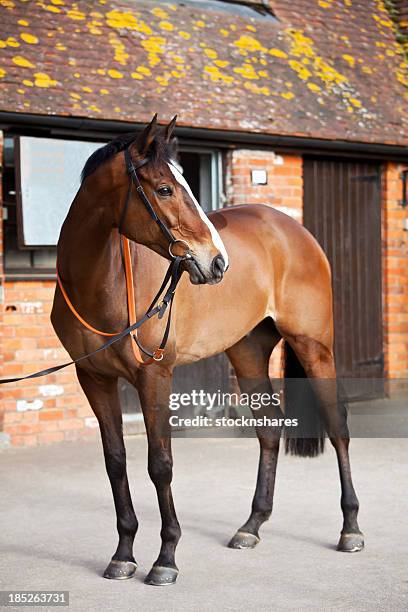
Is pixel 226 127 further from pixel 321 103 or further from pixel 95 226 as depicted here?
pixel 95 226

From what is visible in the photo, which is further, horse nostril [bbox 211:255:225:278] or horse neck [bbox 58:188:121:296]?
horse neck [bbox 58:188:121:296]

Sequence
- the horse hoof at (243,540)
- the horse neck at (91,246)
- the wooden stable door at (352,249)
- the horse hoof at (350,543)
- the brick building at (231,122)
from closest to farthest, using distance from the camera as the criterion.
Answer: the horse neck at (91,246), the horse hoof at (350,543), the horse hoof at (243,540), the brick building at (231,122), the wooden stable door at (352,249)

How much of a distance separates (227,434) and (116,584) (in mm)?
4701

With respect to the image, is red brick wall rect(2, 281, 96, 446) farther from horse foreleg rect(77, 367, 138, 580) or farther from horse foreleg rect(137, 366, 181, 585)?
horse foreleg rect(137, 366, 181, 585)

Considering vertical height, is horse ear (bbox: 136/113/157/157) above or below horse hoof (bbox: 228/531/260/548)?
above

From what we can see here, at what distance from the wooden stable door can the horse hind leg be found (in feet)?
15.0

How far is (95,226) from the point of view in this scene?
4812mm

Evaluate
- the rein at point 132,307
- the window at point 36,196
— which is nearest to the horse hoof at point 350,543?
the rein at point 132,307

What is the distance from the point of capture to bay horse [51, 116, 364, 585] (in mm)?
4609

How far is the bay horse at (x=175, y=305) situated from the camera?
4609 millimetres

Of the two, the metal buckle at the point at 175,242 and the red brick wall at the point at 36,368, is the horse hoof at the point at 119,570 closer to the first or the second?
the metal buckle at the point at 175,242

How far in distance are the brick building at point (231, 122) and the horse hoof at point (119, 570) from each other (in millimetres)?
3823

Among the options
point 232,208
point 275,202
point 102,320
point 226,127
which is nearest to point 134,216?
point 102,320

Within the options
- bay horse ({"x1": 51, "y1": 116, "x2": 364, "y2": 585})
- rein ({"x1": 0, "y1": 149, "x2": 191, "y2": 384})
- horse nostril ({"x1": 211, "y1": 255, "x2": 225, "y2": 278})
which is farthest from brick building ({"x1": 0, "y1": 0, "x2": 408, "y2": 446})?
horse nostril ({"x1": 211, "y1": 255, "x2": 225, "y2": 278})
